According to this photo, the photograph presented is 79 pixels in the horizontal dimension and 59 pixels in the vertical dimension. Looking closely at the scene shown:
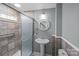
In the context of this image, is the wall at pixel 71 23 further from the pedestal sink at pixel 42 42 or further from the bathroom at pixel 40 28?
the pedestal sink at pixel 42 42

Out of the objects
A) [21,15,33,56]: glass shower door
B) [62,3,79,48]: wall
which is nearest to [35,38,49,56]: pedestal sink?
[21,15,33,56]: glass shower door

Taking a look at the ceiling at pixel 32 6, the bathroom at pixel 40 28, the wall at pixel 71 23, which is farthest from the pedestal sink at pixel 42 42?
the ceiling at pixel 32 6

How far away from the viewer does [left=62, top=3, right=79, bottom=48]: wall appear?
63.3 inches

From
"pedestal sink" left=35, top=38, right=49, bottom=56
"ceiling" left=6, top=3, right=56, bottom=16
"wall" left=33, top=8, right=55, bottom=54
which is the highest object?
"ceiling" left=6, top=3, right=56, bottom=16

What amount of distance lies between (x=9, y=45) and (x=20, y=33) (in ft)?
0.95

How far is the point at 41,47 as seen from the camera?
1804 millimetres

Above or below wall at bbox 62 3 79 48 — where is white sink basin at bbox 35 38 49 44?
below

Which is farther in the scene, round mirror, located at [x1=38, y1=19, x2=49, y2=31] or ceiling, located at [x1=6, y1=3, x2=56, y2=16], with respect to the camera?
round mirror, located at [x1=38, y1=19, x2=49, y2=31]

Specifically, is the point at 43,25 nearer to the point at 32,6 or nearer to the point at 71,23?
the point at 32,6

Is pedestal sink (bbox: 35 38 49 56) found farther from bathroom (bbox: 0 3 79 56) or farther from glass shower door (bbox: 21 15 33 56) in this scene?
glass shower door (bbox: 21 15 33 56)

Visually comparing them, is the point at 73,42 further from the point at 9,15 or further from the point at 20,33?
the point at 9,15

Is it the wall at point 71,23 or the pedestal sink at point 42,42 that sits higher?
the wall at point 71,23

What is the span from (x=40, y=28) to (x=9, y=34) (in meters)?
0.57

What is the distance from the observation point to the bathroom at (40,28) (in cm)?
161
